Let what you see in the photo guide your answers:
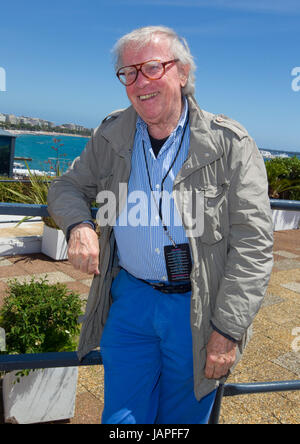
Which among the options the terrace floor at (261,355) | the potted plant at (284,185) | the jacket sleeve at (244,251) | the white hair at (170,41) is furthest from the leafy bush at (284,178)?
the jacket sleeve at (244,251)

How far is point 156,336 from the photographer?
1.70 metres

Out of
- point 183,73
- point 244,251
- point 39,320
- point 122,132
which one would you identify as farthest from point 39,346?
point 183,73

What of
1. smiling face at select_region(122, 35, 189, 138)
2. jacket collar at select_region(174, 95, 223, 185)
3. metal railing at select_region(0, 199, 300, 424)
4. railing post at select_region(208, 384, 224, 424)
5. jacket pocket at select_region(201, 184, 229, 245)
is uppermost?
smiling face at select_region(122, 35, 189, 138)

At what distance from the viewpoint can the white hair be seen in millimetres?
1716

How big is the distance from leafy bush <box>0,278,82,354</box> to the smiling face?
1.47m

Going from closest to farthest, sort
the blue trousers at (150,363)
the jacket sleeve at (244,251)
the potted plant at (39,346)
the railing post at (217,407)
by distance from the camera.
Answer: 1. the jacket sleeve at (244,251)
2. the blue trousers at (150,363)
3. the railing post at (217,407)
4. the potted plant at (39,346)

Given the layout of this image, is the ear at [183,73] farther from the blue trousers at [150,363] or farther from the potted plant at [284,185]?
the potted plant at [284,185]

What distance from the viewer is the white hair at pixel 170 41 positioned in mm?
1716

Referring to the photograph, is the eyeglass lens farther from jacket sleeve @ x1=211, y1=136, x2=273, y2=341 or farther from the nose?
jacket sleeve @ x1=211, y1=136, x2=273, y2=341

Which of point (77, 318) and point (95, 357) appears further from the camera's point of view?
point (77, 318)

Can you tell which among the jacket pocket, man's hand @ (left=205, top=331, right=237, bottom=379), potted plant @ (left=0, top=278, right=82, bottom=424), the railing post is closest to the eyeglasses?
the jacket pocket

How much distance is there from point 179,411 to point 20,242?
569cm

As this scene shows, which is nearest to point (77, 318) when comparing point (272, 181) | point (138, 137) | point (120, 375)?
point (120, 375)
